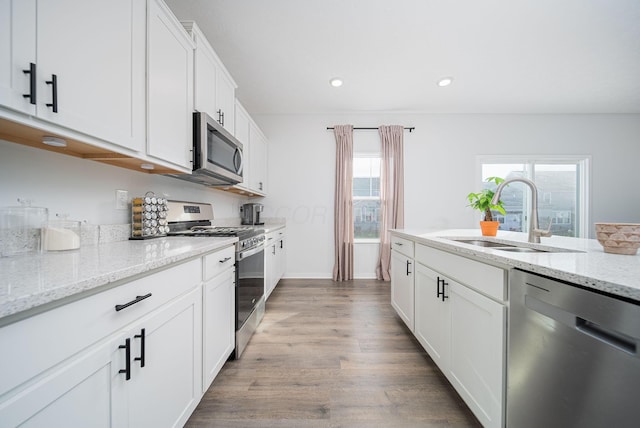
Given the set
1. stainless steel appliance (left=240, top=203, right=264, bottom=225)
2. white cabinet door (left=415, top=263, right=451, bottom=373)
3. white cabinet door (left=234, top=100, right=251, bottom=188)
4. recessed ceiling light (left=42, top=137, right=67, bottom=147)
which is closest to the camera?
recessed ceiling light (left=42, top=137, right=67, bottom=147)

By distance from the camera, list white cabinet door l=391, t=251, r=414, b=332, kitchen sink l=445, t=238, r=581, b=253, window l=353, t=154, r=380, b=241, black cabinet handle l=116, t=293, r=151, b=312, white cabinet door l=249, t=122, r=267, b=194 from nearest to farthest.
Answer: black cabinet handle l=116, t=293, r=151, b=312
kitchen sink l=445, t=238, r=581, b=253
white cabinet door l=391, t=251, r=414, b=332
white cabinet door l=249, t=122, r=267, b=194
window l=353, t=154, r=380, b=241

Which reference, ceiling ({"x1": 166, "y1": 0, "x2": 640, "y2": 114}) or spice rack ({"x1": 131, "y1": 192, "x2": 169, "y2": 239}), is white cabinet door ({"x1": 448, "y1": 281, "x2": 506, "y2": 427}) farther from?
ceiling ({"x1": 166, "y1": 0, "x2": 640, "y2": 114})

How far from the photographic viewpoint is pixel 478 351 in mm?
1074

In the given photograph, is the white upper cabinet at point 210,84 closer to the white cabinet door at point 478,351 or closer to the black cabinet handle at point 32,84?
the black cabinet handle at point 32,84

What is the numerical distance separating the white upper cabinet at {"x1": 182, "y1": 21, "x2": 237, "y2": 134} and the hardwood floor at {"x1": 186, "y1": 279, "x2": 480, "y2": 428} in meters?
1.86

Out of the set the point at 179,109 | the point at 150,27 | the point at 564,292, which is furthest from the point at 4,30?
the point at 564,292

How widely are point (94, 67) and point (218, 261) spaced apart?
100cm

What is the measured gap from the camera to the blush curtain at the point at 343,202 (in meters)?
3.76

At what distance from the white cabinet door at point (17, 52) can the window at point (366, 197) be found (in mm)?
3528

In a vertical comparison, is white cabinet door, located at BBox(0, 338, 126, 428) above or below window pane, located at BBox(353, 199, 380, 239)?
below

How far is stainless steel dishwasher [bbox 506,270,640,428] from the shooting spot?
0.58 m

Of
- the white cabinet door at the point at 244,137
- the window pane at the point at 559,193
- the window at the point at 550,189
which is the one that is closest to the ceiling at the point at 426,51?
the white cabinet door at the point at 244,137

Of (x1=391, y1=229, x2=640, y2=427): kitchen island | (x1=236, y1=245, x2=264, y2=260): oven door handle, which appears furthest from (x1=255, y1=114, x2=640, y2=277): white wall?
(x1=391, y1=229, x2=640, y2=427): kitchen island

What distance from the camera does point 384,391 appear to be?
54.7 inches
